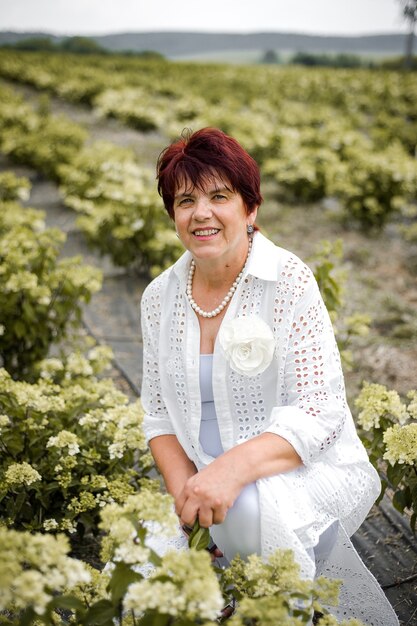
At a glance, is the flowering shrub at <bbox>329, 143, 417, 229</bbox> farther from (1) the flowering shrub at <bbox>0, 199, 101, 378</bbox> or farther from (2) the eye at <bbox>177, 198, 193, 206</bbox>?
(2) the eye at <bbox>177, 198, 193, 206</bbox>

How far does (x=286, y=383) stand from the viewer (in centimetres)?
186

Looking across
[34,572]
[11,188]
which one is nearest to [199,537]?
[34,572]

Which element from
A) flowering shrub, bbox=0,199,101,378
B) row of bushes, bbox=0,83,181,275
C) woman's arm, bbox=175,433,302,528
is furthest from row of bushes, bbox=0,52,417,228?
woman's arm, bbox=175,433,302,528

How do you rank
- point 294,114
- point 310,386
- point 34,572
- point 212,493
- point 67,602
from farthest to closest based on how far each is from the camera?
point 294,114
point 310,386
point 212,493
point 67,602
point 34,572

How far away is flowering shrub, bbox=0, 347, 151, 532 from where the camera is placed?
2.08 m

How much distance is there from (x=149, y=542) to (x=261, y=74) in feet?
61.7

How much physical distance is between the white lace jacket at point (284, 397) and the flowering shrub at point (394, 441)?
10cm

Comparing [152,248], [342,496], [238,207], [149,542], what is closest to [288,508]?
[342,496]

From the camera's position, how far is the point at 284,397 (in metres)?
1.89

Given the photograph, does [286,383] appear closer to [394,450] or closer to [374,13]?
[394,450]

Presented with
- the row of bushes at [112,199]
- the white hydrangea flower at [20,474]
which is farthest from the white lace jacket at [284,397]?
the row of bushes at [112,199]

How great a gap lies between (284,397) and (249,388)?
108 millimetres

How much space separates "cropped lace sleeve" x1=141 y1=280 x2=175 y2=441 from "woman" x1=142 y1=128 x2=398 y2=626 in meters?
0.01

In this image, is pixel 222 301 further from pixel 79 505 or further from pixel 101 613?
pixel 101 613
